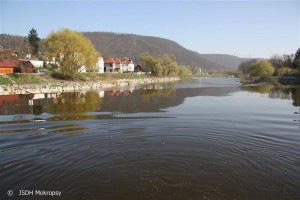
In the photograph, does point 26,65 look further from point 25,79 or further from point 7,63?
point 25,79

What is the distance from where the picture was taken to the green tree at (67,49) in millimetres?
52050

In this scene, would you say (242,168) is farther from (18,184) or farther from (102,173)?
(18,184)

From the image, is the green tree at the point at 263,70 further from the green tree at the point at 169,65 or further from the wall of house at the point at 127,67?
the wall of house at the point at 127,67

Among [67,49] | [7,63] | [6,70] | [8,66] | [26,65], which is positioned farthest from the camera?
[67,49]

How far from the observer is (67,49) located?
52906 mm

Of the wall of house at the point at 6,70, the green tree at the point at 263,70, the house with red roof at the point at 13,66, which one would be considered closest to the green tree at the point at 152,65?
the green tree at the point at 263,70

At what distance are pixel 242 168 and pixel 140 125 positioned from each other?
7821 mm

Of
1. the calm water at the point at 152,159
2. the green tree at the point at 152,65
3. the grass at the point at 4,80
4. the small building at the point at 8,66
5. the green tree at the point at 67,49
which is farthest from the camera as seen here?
the green tree at the point at 152,65

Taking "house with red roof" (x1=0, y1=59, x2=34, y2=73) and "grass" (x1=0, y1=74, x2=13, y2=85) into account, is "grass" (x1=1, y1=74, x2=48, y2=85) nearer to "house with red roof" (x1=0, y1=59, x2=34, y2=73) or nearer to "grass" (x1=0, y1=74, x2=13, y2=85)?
"grass" (x1=0, y1=74, x2=13, y2=85)

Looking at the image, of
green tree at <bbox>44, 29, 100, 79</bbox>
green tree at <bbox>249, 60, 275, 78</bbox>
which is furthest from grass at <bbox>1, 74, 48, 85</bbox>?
green tree at <bbox>249, 60, 275, 78</bbox>

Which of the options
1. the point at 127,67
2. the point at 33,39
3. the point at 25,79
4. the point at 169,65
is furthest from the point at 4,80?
the point at 169,65

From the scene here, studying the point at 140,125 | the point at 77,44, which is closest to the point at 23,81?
the point at 77,44

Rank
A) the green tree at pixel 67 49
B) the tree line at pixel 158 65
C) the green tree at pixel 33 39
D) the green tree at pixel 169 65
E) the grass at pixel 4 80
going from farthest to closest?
the green tree at pixel 169 65 < the tree line at pixel 158 65 < the green tree at pixel 33 39 < the green tree at pixel 67 49 < the grass at pixel 4 80

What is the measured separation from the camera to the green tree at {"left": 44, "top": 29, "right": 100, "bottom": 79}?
2049 inches
